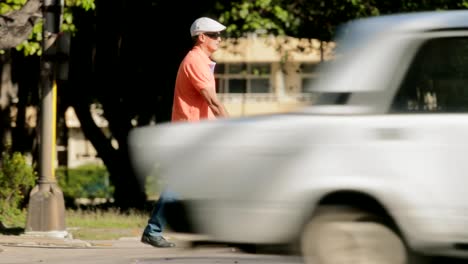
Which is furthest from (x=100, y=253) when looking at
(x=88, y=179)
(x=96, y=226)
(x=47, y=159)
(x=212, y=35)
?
(x=88, y=179)

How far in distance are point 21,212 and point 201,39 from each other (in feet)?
29.2

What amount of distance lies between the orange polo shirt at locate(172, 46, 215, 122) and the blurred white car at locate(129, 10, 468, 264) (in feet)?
10.8

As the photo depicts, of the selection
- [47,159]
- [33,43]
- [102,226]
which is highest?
[33,43]

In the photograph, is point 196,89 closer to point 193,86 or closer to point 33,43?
point 193,86

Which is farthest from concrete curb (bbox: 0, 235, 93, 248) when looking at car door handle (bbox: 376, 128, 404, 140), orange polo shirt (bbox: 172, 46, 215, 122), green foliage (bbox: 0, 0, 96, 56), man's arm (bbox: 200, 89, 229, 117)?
car door handle (bbox: 376, 128, 404, 140)

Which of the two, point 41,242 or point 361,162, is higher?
point 361,162

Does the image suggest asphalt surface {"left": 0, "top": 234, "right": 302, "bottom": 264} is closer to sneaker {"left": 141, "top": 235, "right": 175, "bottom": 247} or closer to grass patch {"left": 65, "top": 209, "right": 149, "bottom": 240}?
sneaker {"left": 141, "top": 235, "right": 175, "bottom": 247}

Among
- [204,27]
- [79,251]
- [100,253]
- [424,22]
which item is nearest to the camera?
[424,22]

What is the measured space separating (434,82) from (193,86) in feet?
12.6

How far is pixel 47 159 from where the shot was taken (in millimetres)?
13797

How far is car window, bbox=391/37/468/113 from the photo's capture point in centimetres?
721

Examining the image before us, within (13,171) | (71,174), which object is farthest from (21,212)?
(71,174)

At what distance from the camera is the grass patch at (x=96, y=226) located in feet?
45.9

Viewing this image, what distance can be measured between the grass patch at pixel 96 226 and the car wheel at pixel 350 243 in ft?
21.5
